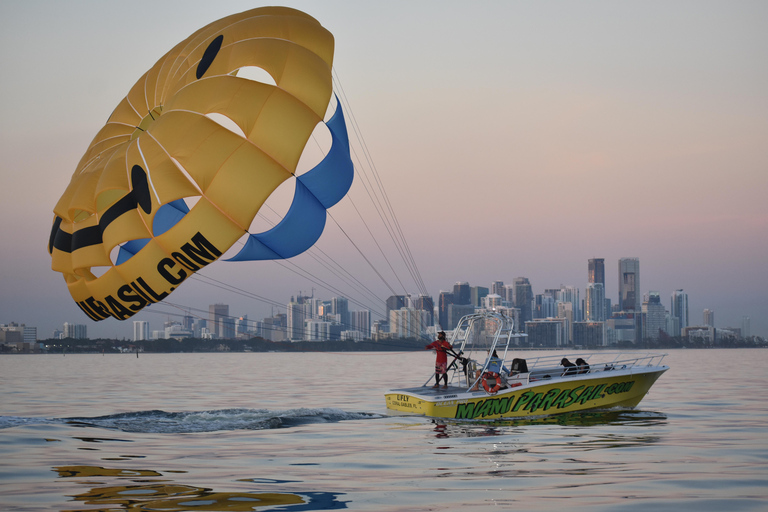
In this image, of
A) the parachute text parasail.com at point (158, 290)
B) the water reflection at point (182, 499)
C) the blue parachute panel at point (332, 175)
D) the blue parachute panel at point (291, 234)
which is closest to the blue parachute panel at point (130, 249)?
the parachute text parasail.com at point (158, 290)

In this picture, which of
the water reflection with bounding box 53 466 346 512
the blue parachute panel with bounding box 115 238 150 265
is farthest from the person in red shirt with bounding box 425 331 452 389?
the water reflection with bounding box 53 466 346 512

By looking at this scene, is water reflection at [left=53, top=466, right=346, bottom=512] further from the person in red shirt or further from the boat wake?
the person in red shirt

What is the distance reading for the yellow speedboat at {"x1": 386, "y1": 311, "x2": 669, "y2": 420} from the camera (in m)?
17.0

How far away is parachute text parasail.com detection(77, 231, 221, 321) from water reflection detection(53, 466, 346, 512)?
4.31 metres

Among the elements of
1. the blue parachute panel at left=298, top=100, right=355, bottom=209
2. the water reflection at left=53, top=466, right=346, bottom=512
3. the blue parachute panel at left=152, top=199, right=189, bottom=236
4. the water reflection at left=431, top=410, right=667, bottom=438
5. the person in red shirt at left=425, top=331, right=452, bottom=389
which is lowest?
the water reflection at left=431, top=410, right=667, bottom=438

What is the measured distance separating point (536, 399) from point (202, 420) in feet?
24.7

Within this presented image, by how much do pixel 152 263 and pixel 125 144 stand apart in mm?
2470

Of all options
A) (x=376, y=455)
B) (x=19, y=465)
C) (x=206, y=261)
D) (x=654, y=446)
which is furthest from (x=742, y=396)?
(x=19, y=465)

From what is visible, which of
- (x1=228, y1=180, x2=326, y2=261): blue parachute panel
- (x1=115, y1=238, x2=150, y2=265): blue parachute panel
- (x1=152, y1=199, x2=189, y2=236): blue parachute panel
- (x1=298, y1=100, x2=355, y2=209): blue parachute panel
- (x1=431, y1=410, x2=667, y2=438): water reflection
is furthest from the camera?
(x1=115, y1=238, x2=150, y2=265): blue parachute panel

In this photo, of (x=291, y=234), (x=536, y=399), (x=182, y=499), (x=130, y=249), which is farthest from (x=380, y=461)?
(x=130, y=249)

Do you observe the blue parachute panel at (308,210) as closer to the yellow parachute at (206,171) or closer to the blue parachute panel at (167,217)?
the yellow parachute at (206,171)

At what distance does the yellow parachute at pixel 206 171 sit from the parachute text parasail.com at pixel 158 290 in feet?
0.07

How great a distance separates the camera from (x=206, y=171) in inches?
508

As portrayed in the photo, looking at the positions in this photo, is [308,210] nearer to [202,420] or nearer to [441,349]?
[441,349]
